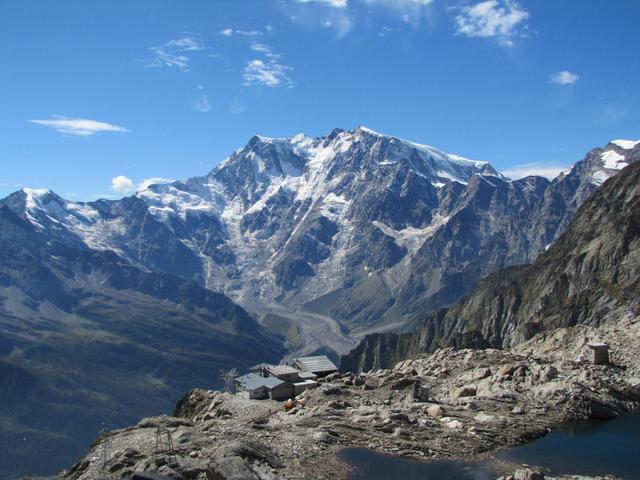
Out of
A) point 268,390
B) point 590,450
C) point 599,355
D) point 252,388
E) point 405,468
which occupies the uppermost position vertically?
point 599,355

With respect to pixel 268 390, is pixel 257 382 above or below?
above

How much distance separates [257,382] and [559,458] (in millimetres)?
46495

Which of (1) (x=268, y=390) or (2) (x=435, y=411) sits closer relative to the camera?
(2) (x=435, y=411)

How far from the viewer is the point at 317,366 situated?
4355 inches

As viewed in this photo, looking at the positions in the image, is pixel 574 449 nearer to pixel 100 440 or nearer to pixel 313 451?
pixel 313 451

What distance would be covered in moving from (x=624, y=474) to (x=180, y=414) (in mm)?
61391

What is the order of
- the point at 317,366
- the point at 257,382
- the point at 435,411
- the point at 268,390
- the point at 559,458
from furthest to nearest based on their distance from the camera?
the point at 317,366 → the point at 257,382 → the point at 268,390 → the point at 435,411 → the point at 559,458

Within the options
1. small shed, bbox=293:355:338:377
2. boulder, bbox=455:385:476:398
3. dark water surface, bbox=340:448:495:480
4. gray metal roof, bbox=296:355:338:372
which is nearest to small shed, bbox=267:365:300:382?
small shed, bbox=293:355:338:377

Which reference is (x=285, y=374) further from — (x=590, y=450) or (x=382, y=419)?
(x=590, y=450)

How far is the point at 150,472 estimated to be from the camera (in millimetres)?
51844

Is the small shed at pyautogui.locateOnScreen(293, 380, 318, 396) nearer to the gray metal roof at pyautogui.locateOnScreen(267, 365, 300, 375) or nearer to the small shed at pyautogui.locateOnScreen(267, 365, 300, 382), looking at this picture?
the small shed at pyautogui.locateOnScreen(267, 365, 300, 382)

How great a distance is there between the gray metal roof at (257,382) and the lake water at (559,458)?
1354 inches

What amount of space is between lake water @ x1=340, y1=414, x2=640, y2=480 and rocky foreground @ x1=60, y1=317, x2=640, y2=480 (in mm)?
1422

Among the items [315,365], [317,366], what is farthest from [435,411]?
[315,365]
